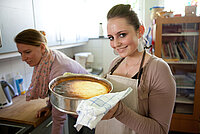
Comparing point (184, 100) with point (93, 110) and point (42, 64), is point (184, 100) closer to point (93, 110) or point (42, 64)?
point (42, 64)

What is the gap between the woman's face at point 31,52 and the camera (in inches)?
50.1

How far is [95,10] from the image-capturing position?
11.1ft

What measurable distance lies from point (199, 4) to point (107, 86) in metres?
2.70

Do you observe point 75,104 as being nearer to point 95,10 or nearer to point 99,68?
point 99,68

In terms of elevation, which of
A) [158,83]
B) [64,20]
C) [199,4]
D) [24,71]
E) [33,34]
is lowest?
[24,71]

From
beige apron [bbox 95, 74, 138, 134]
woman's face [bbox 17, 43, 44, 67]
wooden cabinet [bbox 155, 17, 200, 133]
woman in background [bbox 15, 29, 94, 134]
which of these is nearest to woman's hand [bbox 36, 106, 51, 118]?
woman in background [bbox 15, 29, 94, 134]

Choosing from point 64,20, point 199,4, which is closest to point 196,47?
point 199,4

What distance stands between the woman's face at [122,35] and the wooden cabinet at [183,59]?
5.27ft

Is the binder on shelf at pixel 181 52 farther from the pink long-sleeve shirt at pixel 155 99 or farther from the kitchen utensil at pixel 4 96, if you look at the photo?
the kitchen utensil at pixel 4 96

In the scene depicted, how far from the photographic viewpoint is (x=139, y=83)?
835mm

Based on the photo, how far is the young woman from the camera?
75 cm

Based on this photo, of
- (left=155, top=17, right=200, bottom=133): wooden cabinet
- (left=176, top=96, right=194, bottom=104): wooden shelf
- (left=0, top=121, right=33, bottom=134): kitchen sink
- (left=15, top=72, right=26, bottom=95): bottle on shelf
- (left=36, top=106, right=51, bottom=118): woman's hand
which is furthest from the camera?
(left=176, top=96, right=194, bottom=104): wooden shelf

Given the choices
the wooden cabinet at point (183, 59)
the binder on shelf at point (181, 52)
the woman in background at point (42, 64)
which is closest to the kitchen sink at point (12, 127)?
the woman in background at point (42, 64)

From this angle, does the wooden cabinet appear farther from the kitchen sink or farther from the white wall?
the kitchen sink
